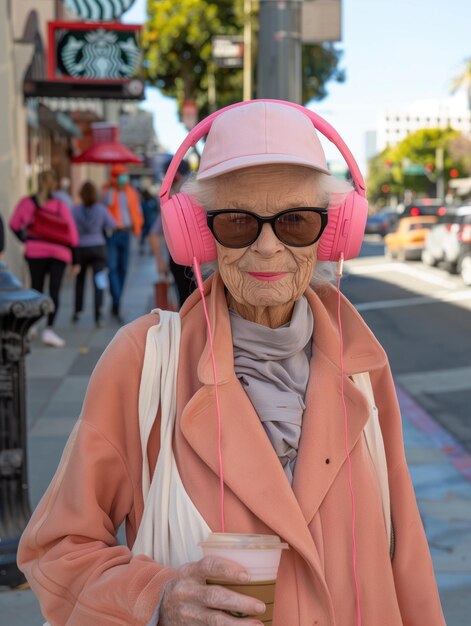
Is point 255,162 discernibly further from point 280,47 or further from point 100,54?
point 100,54

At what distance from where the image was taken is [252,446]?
1930mm

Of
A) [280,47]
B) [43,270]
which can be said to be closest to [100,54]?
[43,270]

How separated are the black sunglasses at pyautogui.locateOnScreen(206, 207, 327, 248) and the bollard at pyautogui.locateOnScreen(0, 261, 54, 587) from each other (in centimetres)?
281

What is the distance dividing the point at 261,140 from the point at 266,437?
0.57 metres

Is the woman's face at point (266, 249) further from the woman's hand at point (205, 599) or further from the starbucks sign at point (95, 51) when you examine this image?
the starbucks sign at point (95, 51)

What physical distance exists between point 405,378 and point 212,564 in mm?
9042

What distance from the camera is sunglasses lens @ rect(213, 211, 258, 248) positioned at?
6.62 ft

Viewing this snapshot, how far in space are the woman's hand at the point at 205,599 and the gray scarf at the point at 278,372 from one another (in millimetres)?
375

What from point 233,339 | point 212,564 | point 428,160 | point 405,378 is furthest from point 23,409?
point 428,160

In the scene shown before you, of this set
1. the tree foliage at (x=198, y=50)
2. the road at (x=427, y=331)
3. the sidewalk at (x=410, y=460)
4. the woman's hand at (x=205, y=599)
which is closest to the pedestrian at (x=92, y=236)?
the sidewalk at (x=410, y=460)

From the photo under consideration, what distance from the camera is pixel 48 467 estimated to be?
21.1 feet

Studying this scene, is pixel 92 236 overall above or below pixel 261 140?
below

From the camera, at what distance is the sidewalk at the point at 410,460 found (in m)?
4.56

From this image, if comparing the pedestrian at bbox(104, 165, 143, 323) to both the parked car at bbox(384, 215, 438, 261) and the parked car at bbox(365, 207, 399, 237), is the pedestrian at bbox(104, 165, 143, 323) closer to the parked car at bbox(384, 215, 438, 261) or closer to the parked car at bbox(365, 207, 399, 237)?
the parked car at bbox(384, 215, 438, 261)
